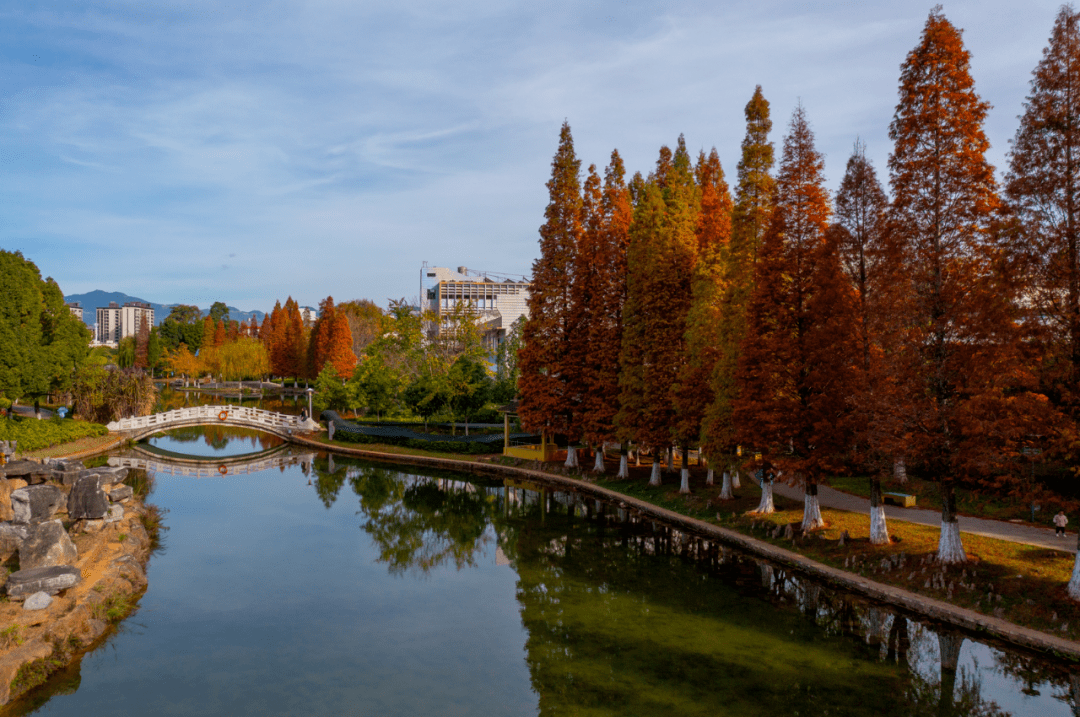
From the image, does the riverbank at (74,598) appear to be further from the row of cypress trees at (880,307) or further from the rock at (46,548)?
the row of cypress trees at (880,307)

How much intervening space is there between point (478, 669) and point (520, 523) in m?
13.0

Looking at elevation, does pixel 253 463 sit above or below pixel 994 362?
below

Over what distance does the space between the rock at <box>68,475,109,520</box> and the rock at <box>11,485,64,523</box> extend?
A: 744mm

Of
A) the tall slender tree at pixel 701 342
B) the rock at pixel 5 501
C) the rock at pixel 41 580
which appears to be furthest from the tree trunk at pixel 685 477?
the rock at pixel 5 501

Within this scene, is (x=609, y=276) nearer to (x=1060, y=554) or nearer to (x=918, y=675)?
(x=1060, y=554)

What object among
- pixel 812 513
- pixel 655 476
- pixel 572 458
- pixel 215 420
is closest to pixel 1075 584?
pixel 812 513

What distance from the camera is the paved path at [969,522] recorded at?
18156 millimetres

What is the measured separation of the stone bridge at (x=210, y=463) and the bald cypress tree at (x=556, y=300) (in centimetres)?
1673

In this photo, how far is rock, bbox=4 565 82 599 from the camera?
565 inches

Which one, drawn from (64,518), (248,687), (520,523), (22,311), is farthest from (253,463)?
(248,687)

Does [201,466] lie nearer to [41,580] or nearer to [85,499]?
[85,499]

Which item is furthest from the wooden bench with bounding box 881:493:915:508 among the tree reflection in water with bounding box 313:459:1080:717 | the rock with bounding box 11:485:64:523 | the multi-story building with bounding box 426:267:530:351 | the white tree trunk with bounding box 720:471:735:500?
the multi-story building with bounding box 426:267:530:351

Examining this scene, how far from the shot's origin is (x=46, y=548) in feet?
53.9

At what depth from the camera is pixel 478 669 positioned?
13.2m
